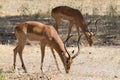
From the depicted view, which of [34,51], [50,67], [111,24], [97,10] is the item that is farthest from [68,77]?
[97,10]

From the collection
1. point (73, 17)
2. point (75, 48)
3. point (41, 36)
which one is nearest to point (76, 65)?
point (41, 36)

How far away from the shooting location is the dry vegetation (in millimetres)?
10195

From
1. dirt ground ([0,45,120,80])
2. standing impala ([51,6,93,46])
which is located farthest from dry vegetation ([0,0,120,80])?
standing impala ([51,6,93,46])

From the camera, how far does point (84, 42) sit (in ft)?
51.4

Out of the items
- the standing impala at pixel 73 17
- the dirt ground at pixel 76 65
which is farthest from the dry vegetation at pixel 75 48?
the standing impala at pixel 73 17

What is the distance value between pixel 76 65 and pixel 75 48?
2513mm

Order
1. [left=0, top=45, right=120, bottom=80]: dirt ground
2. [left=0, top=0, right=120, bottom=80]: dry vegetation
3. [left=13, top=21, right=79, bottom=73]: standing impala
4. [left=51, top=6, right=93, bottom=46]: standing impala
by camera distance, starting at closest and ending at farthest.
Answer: [left=0, top=45, right=120, bottom=80]: dirt ground, [left=0, top=0, right=120, bottom=80]: dry vegetation, [left=13, top=21, right=79, bottom=73]: standing impala, [left=51, top=6, right=93, bottom=46]: standing impala

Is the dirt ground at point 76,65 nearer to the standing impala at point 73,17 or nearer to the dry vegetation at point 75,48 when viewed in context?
the dry vegetation at point 75,48

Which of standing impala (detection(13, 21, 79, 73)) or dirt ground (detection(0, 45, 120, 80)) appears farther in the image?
standing impala (detection(13, 21, 79, 73))

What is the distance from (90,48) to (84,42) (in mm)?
1172

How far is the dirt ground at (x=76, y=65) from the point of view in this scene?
9.84 metres

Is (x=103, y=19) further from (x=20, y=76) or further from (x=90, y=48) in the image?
(x=20, y=76)

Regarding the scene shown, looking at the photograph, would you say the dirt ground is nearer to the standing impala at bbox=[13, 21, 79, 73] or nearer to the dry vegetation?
the dry vegetation

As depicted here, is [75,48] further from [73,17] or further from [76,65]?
[76,65]
